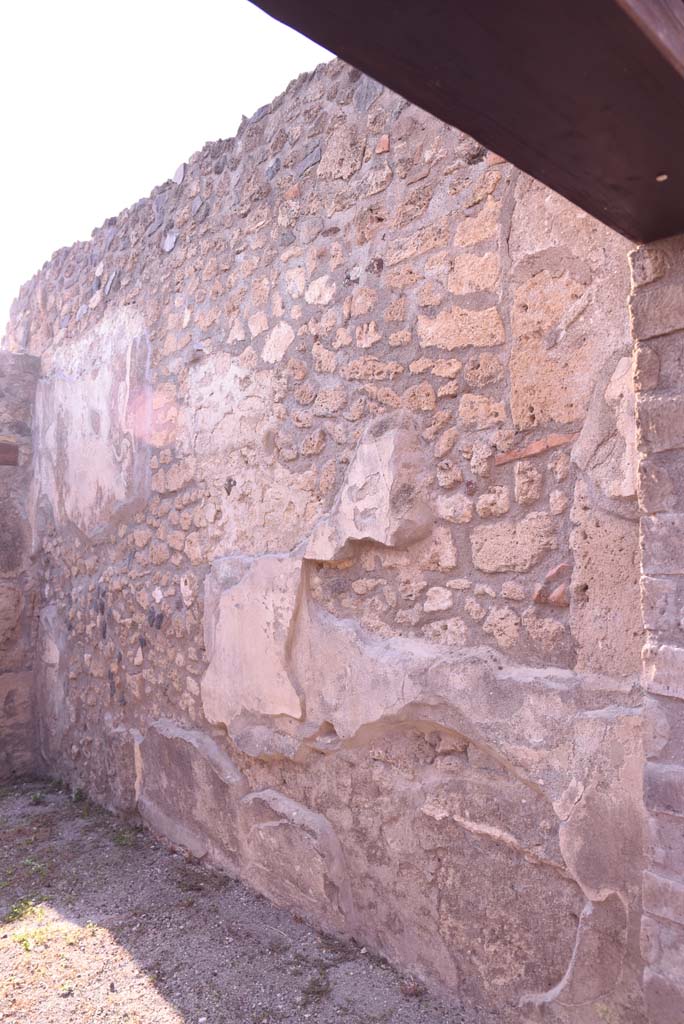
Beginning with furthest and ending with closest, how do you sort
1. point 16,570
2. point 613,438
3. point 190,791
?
1. point 16,570
2. point 190,791
3. point 613,438

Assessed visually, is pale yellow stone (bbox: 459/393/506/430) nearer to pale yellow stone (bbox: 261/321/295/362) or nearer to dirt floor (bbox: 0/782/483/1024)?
pale yellow stone (bbox: 261/321/295/362)

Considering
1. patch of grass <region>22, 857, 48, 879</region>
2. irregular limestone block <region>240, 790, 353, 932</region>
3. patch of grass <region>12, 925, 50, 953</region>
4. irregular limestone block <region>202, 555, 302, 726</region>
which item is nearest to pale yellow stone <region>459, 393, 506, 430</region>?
irregular limestone block <region>202, 555, 302, 726</region>

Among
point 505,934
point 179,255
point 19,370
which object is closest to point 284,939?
point 505,934

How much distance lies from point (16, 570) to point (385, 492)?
3108 mm

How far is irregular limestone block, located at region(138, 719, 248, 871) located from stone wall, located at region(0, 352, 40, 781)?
4.43ft

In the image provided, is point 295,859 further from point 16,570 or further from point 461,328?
point 16,570

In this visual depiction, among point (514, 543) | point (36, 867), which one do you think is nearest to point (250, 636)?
point (514, 543)

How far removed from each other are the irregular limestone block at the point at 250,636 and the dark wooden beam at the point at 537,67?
1.68 metres

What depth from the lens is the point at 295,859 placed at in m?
2.57

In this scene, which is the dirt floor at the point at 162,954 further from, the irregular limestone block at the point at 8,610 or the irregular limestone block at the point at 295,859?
the irregular limestone block at the point at 8,610

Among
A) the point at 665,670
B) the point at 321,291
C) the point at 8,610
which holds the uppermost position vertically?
the point at 321,291

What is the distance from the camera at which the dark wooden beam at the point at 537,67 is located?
2.58 feet

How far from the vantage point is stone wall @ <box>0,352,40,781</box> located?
4457 millimetres

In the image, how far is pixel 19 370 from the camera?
4594 millimetres
